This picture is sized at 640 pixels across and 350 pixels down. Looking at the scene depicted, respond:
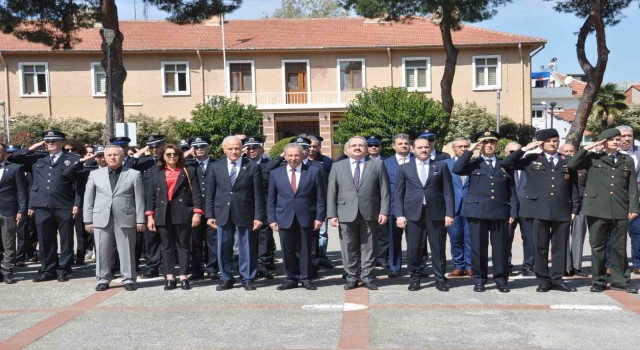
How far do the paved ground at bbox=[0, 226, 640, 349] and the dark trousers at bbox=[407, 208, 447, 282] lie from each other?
26 centimetres

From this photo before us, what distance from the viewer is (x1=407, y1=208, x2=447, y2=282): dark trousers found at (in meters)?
8.80

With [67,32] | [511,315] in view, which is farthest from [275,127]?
[511,315]

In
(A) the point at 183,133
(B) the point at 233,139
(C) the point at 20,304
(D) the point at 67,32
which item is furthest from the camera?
(A) the point at 183,133

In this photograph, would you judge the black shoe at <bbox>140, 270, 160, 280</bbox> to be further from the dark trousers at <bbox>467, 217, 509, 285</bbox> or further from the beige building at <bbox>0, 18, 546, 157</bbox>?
the beige building at <bbox>0, 18, 546, 157</bbox>

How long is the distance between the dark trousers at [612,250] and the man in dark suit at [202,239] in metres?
4.86

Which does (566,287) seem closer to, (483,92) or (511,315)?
(511,315)

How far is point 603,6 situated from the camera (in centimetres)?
2356

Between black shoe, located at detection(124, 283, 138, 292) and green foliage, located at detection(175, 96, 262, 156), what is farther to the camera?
green foliage, located at detection(175, 96, 262, 156)

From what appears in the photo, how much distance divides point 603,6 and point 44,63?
2922cm

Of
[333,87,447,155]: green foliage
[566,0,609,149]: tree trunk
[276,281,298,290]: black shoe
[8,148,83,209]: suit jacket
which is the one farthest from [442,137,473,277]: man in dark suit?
[333,87,447,155]: green foliage

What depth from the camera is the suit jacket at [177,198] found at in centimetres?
916

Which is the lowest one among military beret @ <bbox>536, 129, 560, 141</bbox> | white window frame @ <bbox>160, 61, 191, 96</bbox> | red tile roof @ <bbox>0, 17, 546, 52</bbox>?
military beret @ <bbox>536, 129, 560, 141</bbox>

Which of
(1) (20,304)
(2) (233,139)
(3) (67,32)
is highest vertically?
(3) (67,32)

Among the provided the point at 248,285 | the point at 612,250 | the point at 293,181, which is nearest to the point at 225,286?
the point at 248,285
